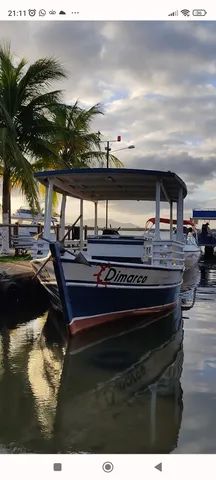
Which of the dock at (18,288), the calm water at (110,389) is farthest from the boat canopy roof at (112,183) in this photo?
the calm water at (110,389)

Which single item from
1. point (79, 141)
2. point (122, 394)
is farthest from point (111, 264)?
point (79, 141)

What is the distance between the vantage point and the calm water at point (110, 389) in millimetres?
4957

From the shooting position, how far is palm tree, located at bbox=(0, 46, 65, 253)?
18.6m

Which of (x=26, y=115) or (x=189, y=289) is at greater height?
(x=26, y=115)

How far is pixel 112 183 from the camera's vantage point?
12.6 meters

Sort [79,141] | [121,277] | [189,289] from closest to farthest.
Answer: [121,277]
[189,289]
[79,141]

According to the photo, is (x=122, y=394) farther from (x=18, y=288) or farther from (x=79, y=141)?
(x=79, y=141)

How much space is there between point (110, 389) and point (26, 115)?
14476mm
